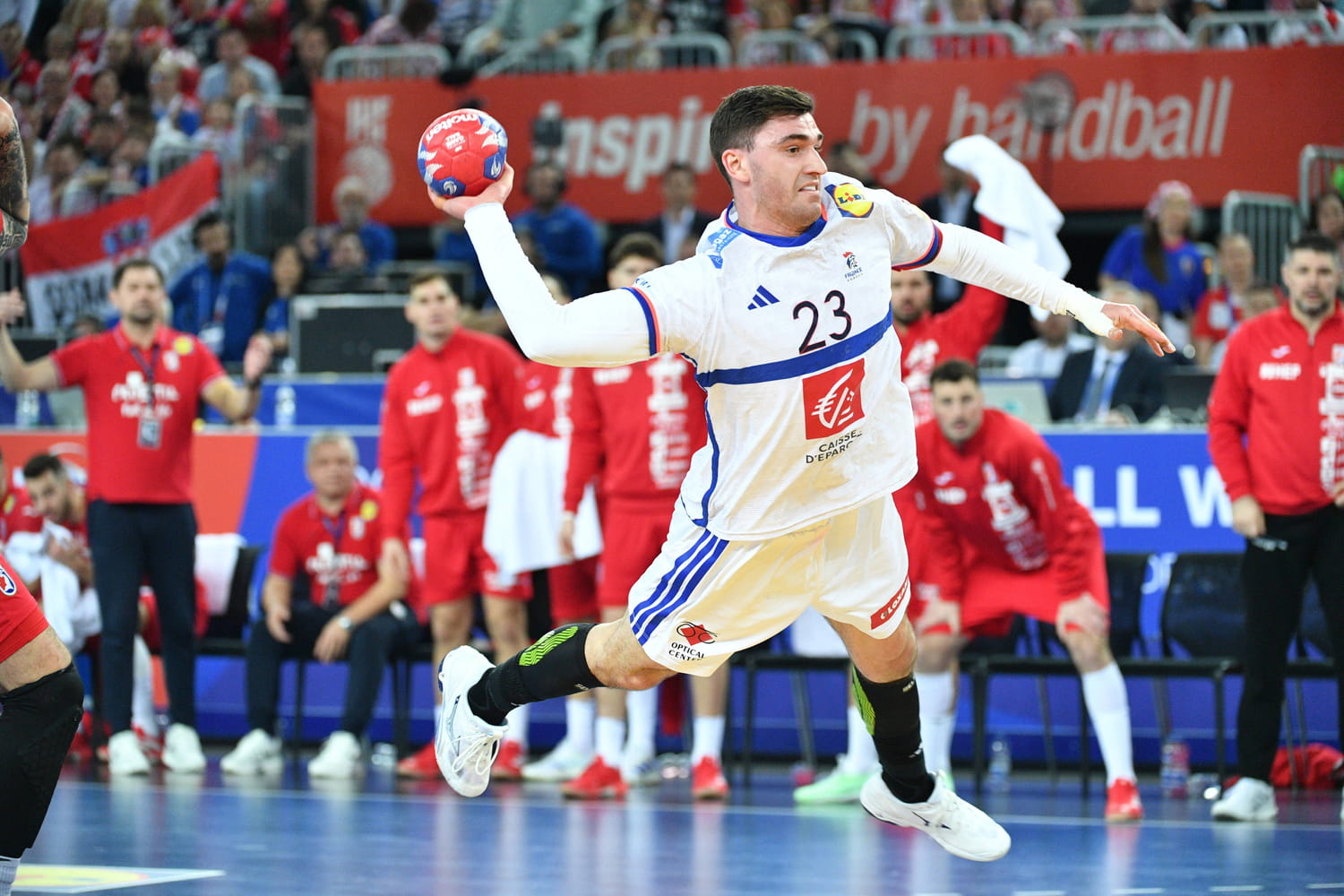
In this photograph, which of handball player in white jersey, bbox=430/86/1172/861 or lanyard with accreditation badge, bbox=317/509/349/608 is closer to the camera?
handball player in white jersey, bbox=430/86/1172/861

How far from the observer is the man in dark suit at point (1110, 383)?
11.0m

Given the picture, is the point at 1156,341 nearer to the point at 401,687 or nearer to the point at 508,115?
the point at 401,687

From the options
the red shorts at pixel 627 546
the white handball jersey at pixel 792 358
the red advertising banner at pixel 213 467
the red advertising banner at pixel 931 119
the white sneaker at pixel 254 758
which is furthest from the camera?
the red advertising banner at pixel 931 119

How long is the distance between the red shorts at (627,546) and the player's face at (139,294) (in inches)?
115

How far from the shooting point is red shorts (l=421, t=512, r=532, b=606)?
10016 mm

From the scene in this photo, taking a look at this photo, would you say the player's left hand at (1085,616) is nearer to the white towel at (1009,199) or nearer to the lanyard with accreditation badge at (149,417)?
Answer: the white towel at (1009,199)

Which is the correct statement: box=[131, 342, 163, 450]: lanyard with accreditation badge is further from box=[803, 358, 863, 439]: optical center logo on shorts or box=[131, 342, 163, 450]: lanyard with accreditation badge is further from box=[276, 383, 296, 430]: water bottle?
box=[803, 358, 863, 439]: optical center logo on shorts

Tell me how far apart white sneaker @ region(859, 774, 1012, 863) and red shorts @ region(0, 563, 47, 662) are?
9.26 feet

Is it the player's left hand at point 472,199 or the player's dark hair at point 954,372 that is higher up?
the player's left hand at point 472,199

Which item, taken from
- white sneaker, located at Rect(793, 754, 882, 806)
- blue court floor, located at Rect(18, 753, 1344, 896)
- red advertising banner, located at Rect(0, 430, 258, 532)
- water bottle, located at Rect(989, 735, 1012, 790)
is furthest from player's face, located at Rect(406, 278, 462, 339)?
water bottle, located at Rect(989, 735, 1012, 790)

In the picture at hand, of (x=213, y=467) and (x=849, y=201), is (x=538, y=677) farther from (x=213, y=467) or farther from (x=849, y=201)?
(x=213, y=467)

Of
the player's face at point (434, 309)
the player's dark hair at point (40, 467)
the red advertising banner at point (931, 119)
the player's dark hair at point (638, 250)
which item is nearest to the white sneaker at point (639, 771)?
the player's face at point (434, 309)

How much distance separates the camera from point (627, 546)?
9.35m

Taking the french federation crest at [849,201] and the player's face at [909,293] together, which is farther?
the player's face at [909,293]
